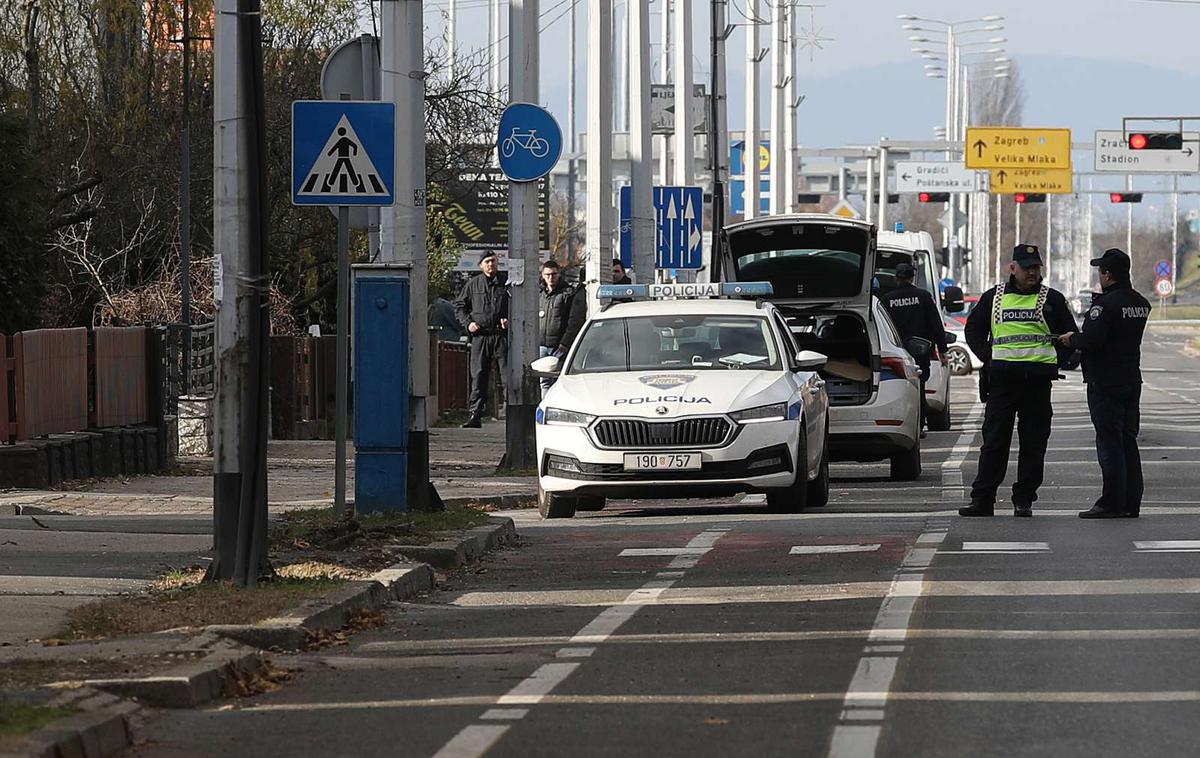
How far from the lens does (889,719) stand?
324 inches

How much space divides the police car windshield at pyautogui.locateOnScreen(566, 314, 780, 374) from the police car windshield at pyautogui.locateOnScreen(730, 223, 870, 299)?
651cm

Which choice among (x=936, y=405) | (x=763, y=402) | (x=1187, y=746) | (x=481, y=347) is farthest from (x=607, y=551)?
(x=936, y=405)

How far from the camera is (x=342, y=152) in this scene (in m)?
14.2

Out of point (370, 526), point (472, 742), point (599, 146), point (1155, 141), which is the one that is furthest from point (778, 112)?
point (472, 742)

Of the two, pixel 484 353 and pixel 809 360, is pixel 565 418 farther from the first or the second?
pixel 484 353

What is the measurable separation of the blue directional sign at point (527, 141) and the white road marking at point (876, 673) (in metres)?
8.52

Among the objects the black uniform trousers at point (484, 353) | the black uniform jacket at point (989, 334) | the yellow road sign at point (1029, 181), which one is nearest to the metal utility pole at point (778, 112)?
the black uniform trousers at point (484, 353)

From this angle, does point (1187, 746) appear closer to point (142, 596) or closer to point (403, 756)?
point (403, 756)

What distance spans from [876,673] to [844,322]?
44.2ft

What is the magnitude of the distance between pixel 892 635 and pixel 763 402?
671 cm

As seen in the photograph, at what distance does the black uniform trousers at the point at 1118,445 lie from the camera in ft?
54.8

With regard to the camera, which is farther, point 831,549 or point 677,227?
point 677,227

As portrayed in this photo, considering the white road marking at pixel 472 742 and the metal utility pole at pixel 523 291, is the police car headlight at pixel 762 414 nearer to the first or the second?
the metal utility pole at pixel 523 291

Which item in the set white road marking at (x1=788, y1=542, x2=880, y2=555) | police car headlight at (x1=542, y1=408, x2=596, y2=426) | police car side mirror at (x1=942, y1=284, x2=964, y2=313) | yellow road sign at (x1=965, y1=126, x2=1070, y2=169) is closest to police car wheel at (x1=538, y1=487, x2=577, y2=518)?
police car headlight at (x1=542, y1=408, x2=596, y2=426)
